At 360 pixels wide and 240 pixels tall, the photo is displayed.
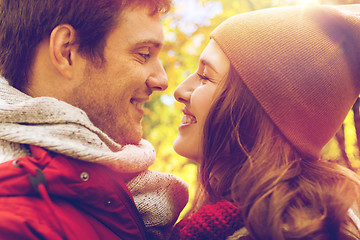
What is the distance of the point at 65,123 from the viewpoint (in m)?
1.56

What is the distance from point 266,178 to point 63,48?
1418 millimetres

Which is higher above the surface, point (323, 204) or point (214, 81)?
point (214, 81)

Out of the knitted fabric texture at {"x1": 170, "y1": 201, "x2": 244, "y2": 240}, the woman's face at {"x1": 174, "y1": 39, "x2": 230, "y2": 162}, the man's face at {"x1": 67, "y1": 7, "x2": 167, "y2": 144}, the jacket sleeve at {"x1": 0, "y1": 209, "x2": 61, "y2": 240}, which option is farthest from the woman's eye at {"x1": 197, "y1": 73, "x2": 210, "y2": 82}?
the jacket sleeve at {"x1": 0, "y1": 209, "x2": 61, "y2": 240}

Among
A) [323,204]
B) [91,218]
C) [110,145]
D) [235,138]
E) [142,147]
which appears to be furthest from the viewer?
[142,147]

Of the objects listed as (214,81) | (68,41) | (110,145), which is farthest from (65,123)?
(214,81)

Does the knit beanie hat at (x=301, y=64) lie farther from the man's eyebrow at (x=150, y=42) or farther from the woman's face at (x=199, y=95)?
the man's eyebrow at (x=150, y=42)

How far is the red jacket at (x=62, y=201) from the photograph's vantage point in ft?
4.09

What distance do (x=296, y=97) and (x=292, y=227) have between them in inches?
28.5

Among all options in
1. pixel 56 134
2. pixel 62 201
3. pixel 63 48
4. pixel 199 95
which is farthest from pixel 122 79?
pixel 62 201

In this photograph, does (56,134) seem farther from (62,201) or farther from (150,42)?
(150,42)

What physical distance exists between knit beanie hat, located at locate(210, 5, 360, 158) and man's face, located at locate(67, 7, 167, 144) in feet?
1.74

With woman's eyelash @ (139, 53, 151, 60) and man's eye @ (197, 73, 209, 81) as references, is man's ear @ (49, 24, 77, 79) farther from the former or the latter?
man's eye @ (197, 73, 209, 81)

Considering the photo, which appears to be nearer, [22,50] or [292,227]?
[292,227]

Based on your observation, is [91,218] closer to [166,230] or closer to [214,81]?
[166,230]
